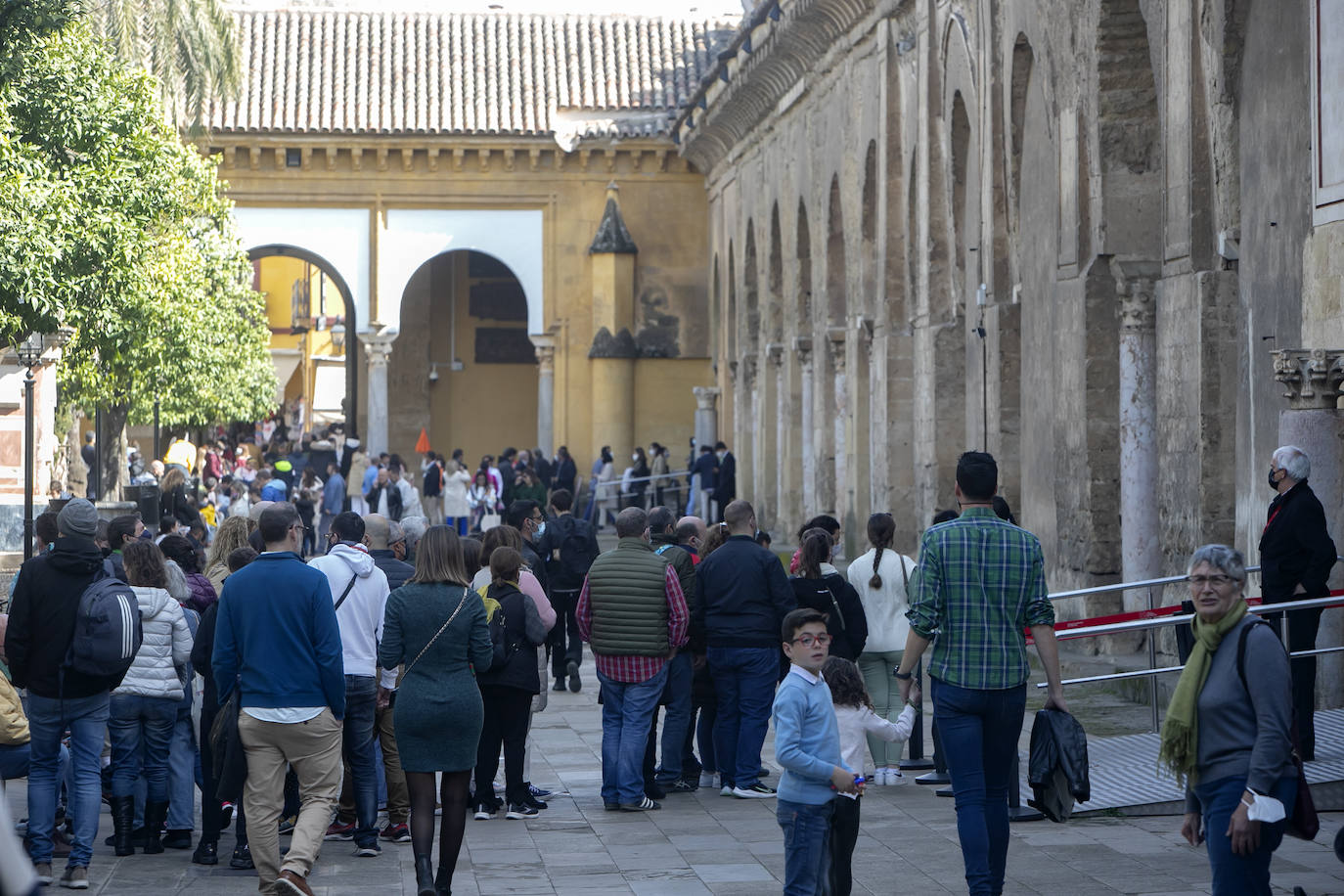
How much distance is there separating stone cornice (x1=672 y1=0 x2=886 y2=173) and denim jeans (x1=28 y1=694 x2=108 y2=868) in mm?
16987

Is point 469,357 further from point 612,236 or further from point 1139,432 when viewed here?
point 1139,432

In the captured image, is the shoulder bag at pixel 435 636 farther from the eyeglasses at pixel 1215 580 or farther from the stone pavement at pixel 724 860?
the eyeglasses at pixel 1215 580

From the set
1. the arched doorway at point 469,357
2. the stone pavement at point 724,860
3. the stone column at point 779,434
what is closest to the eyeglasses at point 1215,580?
the stone pavement at point 724,860

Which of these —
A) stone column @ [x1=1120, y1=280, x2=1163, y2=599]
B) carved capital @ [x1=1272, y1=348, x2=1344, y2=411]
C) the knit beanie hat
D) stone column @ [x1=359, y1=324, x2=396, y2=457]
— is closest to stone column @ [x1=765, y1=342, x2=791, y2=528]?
stone column @ [x1=359, y1=324, x2=396, y2=457]

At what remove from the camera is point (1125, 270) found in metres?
15.1

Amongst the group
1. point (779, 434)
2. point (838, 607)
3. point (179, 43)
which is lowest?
point (838, 607)

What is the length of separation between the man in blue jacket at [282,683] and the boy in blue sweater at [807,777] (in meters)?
2.08

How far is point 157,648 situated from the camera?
28.8ft

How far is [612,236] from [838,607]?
29.6 m

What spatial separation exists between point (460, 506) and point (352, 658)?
2260cm

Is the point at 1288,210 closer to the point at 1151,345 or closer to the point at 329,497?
the point at 1151,345

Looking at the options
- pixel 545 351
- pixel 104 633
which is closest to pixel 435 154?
pixel 545 351

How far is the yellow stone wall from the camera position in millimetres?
40031

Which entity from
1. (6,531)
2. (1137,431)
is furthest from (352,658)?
(6,531)
